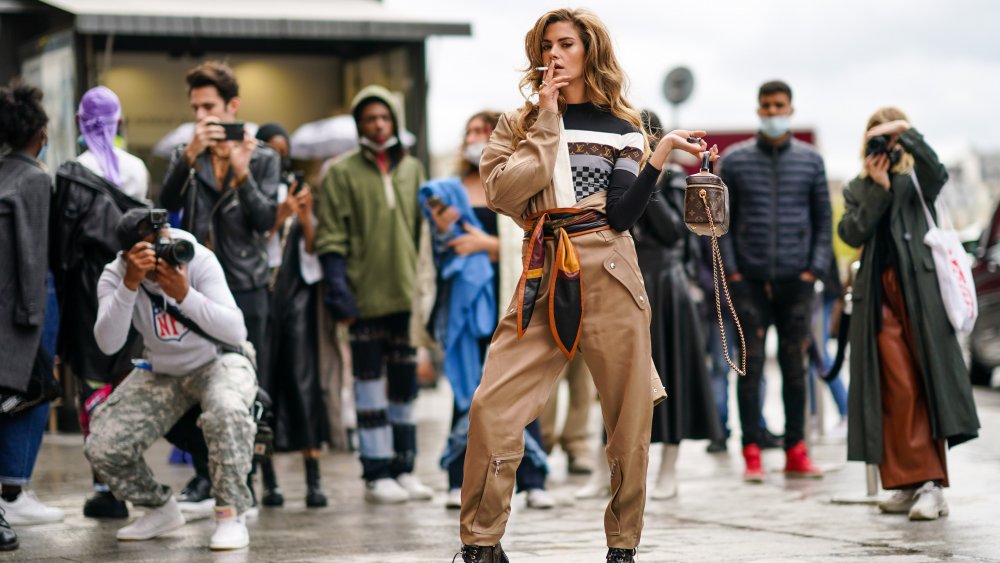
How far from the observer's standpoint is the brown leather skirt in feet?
24.3

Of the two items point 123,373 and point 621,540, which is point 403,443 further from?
point 621,540

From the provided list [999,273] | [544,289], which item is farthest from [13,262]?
[999,273]

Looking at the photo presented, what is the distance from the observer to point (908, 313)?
24.7 ft

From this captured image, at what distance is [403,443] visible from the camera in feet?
28.2

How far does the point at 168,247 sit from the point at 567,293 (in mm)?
2054

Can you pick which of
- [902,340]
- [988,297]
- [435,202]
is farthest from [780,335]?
[988,297]

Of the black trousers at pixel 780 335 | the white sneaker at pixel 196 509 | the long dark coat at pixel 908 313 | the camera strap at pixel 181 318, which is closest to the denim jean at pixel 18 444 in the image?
the white sneaker at pixel 196 509

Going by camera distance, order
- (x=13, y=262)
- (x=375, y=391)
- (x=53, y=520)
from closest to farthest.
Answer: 1. (x=13, y=262)
2. (x=53, y=520)
3. (x=375, y=391)

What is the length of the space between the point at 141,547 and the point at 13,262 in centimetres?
148

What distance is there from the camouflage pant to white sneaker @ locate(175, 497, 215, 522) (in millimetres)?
684

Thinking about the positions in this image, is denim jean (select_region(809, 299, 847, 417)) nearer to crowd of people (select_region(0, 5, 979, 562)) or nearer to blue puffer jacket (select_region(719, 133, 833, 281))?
crowd of people (select_region(0, 5, 979, 562))

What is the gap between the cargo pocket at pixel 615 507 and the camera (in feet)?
17.5

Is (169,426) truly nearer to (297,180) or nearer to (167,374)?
(167,374)

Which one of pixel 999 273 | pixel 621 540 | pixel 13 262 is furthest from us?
pixel 999 273
